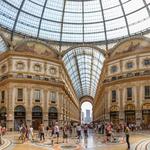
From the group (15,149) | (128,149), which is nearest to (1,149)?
(15,149)

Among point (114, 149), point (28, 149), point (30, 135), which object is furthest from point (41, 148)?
point (30, 135)

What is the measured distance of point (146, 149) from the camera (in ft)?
91.5

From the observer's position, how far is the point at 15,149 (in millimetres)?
29500

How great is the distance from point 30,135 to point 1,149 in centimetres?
1777

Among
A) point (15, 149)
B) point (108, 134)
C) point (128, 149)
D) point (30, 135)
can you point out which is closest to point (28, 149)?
point (15, 149)

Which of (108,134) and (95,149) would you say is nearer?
(95,149)

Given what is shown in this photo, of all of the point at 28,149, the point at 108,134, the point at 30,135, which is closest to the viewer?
the point at 28,149

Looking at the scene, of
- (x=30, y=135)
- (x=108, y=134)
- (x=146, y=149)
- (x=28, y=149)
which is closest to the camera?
(x=146, y=149)

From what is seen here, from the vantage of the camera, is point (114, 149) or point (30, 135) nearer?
point (114, 149)

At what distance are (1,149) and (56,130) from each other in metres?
12.7

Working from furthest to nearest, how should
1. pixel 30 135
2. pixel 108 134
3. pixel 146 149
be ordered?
pixel 30 135, pixel 108 134, pixel 146 149

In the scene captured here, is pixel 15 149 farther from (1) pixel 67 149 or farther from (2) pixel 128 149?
(2) pixel 128 149

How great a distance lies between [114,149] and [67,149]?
449 cm

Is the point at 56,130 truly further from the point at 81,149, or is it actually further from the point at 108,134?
the point at 81,149
